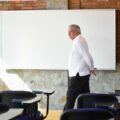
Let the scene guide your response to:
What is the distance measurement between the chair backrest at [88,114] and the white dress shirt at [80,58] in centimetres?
268

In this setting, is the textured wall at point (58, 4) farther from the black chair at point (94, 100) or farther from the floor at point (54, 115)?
the black chair at point (94, 100)

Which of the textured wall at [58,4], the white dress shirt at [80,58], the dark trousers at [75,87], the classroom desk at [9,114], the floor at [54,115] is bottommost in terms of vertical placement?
the floor at [54,115]

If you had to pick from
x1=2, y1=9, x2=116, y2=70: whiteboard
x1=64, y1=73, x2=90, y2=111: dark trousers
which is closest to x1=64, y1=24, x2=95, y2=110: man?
x1=64, y1=73, x2=90, y2=111: dark trousers

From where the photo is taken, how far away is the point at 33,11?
6840 mm

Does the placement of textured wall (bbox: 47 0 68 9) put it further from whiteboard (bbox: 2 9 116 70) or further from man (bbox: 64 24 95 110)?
man (bbox: 64 24 95 110)

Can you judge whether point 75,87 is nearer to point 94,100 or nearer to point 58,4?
point 94,100

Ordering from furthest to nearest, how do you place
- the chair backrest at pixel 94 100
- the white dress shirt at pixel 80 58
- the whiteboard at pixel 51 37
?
the whiteboard at pixel 51 37, the white dress shirt at pixel 80 58, the chair backrest at pixel 94 100

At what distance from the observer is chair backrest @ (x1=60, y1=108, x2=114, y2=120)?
2660 mm

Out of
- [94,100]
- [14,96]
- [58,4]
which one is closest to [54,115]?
[58,4]

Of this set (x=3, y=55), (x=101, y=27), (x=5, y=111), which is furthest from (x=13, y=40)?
(x=5, y=111)

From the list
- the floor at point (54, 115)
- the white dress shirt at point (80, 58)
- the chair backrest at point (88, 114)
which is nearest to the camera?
the chair backrest at point (88, 114)

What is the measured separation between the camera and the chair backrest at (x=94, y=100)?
3.54 metres

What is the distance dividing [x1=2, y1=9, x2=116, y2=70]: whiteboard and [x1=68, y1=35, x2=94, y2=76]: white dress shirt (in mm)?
1375

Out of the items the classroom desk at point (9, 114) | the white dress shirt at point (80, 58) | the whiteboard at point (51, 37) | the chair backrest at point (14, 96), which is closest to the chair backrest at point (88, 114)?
the classroom desk at point (9, 114)
